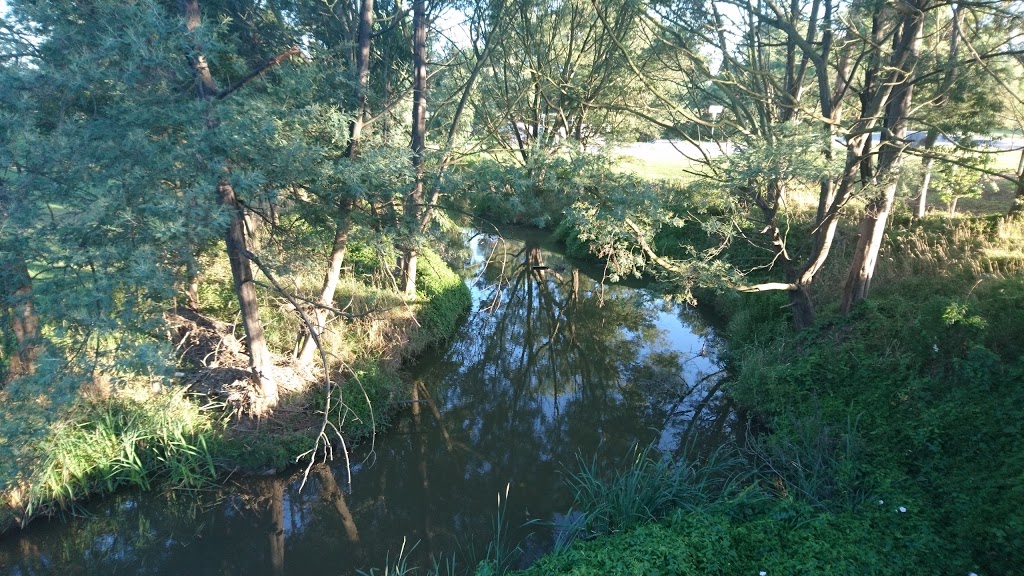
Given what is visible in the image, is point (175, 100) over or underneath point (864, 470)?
over

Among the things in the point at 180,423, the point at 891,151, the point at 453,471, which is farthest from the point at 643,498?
the point at 891,151

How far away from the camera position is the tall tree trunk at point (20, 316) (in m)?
5.59

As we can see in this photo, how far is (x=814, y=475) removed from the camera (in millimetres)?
6145

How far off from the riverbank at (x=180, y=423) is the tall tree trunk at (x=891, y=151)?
7.52 metres

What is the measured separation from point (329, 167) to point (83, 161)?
88.7 inches

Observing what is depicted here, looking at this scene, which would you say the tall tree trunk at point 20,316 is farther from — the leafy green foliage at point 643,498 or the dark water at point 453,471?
the leafy green foliage at point 643,498

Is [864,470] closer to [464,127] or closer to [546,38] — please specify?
[464,127]

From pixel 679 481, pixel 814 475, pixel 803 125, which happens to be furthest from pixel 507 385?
pixel 803 125

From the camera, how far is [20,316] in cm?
654

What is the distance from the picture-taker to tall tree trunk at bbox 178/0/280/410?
6.03 m

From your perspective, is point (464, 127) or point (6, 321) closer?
point (6, 321)

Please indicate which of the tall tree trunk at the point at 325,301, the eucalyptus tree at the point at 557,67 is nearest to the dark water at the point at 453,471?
the tall tree trunk at the point at 325,301

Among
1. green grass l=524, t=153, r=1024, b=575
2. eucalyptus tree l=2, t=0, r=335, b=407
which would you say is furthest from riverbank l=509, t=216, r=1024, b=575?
eucalyptus tree l=2, t=0, r=335, b=407

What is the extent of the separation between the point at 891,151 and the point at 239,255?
9.36m
